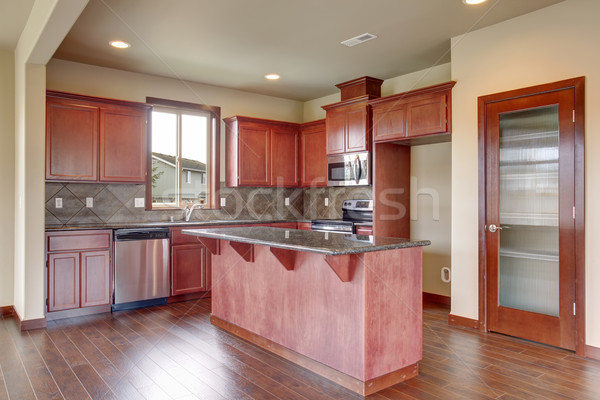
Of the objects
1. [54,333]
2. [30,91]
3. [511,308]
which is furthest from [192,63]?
[511,308]

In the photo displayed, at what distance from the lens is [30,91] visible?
382 cm

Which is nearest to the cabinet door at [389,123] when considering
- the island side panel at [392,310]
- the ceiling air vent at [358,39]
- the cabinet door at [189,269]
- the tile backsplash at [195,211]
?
the ceiling air vent at [358,39]

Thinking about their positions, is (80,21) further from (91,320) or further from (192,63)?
(91,320)

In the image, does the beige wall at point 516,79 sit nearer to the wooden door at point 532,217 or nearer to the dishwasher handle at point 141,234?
the wooden door at point 532,217

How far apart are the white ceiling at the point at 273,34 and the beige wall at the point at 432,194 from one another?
0.52 ft

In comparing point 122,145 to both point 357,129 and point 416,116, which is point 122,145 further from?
point 416,116

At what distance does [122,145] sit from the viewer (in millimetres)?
4734

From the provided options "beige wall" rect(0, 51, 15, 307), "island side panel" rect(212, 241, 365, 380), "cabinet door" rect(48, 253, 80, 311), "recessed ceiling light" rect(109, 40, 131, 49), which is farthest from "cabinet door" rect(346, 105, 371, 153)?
"beige wall" rect(0, 51, 15, 307)

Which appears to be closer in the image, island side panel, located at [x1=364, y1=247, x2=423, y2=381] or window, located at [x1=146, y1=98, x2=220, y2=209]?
island side panel, located at [x1=364, y1=247, x2=423, y2=381]

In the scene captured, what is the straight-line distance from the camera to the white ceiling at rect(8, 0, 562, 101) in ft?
11.1

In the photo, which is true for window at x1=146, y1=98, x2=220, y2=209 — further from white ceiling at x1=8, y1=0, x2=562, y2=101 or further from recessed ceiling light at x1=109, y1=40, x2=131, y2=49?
recessed ceiling light at x1=109, y1=40, x2=131, y2=49

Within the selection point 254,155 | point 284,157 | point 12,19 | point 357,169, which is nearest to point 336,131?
point 357,169

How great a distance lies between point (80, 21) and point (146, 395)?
3.09 meters

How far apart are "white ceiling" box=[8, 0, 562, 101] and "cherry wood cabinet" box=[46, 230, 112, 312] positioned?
1935mm
